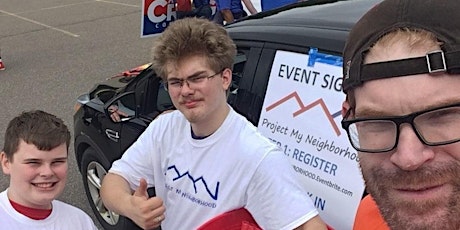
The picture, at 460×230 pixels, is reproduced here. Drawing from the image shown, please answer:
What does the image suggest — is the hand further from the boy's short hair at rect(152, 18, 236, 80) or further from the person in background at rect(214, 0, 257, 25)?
the person in background at rect(214, 0, 257, 25)

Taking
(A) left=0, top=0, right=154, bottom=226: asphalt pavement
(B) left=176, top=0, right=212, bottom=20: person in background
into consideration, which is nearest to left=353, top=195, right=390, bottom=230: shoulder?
(A) left=0, top=0, right=154, bottom=226: asphalt pavement

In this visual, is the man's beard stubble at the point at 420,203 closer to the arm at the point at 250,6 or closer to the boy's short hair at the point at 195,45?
the boy's short hair at the point at 195,45

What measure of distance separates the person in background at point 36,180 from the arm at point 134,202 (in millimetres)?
152

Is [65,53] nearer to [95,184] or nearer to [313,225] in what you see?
[95,184]

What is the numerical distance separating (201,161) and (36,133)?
0.64 metres

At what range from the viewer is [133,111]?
398 centimetres

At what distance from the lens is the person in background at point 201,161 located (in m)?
2.07

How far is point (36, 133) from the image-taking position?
94.0 inches

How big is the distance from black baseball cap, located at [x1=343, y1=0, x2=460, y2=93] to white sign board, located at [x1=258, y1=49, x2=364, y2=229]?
127 cm

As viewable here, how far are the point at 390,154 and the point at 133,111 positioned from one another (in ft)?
10.0

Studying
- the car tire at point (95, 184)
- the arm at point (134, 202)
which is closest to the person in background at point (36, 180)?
the arm at point (134, 202)

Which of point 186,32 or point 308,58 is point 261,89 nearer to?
point 308,58

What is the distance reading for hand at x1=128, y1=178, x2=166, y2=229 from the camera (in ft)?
6.91

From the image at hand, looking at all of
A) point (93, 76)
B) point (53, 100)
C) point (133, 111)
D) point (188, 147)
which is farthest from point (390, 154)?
point (93, 76)
